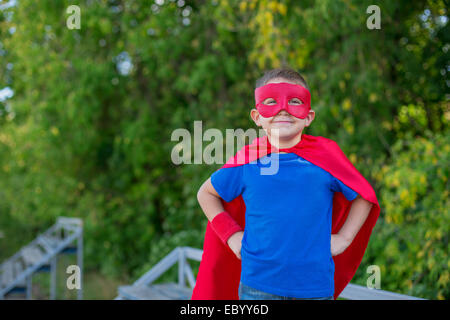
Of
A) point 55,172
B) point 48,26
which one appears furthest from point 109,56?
point 55,172

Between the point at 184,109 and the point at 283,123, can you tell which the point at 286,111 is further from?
the point at 184,109

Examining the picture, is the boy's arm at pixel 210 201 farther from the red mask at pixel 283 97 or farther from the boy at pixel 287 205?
the red mask at pixel 283 97

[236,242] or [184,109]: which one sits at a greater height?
[184,109]

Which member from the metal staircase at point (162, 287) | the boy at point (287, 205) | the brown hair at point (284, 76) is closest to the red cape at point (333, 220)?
the boy at point (287, 205)

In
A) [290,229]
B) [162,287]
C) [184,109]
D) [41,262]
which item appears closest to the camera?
[290,229]

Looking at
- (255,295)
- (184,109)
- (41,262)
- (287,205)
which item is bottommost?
(41,262)

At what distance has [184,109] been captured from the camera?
7.59 meters

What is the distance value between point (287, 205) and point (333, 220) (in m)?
0.28

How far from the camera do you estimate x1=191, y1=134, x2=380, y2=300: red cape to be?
1638 millimetres

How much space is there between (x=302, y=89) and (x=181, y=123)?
5.89 meters

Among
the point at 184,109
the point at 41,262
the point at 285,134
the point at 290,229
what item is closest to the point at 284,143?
the point at 285,134

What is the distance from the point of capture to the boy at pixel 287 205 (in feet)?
5.01
